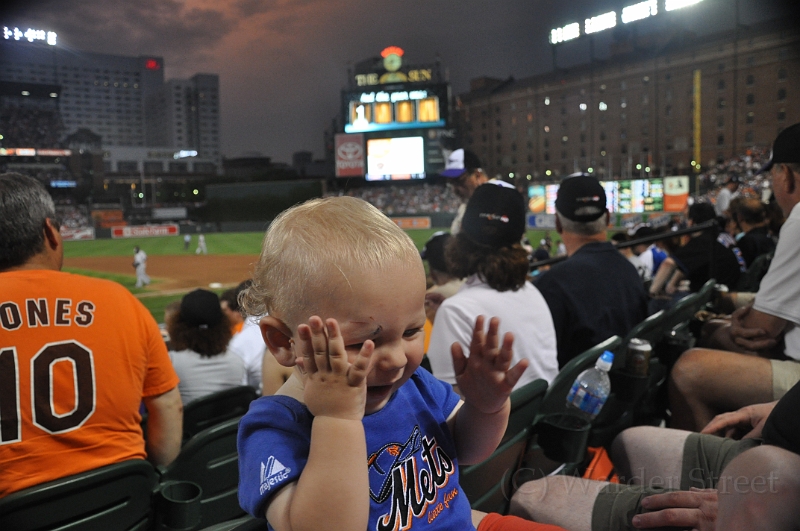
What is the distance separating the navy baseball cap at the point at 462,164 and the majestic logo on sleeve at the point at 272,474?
198 inches

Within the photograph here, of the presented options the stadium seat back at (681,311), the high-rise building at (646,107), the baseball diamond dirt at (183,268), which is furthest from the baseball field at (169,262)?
the high-rise building at (646,107)

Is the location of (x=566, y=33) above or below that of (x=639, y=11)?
above

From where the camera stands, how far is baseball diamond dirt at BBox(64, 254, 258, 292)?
1869 cm

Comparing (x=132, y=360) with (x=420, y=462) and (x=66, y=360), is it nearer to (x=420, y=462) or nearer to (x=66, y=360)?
(x=66, y=360)

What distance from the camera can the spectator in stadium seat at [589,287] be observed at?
2.67 m

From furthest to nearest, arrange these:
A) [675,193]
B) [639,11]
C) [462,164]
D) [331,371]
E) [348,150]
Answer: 1. [348,150]
2. [639,11]
3. [675,193]
4. [462,164]
5. [331,371]

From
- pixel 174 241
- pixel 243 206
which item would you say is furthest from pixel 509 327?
pixel 243 206

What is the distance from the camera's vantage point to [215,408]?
8.95ft

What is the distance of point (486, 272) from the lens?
228 centimetres

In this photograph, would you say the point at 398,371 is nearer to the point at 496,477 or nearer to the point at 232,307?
the point at 496,477

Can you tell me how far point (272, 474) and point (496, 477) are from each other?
0.95 meters

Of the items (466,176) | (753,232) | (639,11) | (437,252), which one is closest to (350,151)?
(639,11)

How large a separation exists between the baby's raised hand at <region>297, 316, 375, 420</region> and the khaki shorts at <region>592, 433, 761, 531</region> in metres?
0.99

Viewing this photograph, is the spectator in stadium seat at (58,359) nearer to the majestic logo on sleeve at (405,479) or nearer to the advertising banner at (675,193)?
the majestic logo on sleeve at (405,479)
